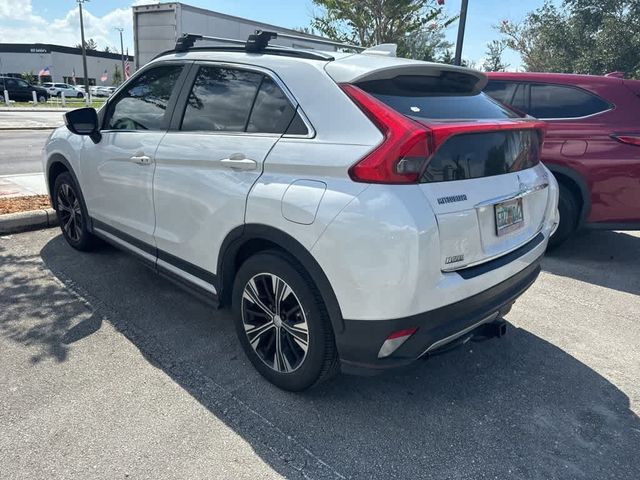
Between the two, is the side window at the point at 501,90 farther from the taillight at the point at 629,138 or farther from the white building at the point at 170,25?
the white building at the point at 170,25

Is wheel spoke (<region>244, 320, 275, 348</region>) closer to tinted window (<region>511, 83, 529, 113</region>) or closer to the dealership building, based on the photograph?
tinted window (<region>511, 83, 529, 113</region>)

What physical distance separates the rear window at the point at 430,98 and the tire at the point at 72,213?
3.17 metres

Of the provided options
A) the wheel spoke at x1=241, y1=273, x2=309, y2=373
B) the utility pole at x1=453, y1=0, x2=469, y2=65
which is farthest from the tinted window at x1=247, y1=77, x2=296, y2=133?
the utility pole at x1=453, y1=0, x2=469, y2=65

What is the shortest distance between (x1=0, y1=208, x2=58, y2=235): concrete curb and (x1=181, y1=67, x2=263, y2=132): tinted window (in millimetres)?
3292

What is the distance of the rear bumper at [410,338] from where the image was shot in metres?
2.23

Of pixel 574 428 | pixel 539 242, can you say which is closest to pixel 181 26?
pixel 539 242

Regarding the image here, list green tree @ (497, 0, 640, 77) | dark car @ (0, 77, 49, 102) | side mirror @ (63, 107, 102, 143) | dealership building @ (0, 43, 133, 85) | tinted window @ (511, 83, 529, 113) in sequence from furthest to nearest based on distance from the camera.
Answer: dealership building @ (0, 43, 133, 85) < dark car @ (0, 77, 49, 102) < green tree @ (497, 0, 640, 77) < tinted window @ (511, 83, 529, 113) < side mirror @ (63, 107, 102, 143)

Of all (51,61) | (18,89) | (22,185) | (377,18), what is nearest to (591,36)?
(377,18)

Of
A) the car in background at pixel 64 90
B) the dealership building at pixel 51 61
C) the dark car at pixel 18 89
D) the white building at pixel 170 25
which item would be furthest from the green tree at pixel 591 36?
the dealership building at pixel 51 61

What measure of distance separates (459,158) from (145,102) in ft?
8.05

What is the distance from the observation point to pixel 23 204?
5.96 metres

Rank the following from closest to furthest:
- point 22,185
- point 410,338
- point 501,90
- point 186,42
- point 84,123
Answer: point 410,338 → point 186,42 → point 84,123 → point 501,90 → point 22,185

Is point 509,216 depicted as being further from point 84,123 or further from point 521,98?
point 521,98

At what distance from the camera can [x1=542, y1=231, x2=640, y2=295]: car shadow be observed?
188 inches
